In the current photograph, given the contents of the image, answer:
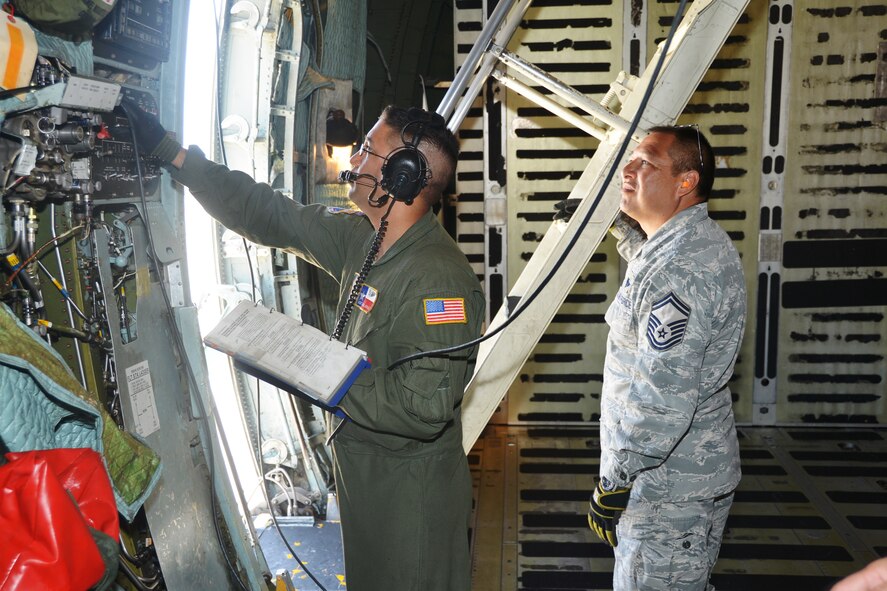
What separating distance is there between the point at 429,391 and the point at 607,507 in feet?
2.87

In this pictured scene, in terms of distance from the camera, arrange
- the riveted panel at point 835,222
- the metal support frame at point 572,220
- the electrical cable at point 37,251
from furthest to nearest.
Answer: the riveted panel at point 835,222
the metal support frame at point 572,220
the electrical cable at point 37,251

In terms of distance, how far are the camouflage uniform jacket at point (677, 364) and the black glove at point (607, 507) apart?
46mm

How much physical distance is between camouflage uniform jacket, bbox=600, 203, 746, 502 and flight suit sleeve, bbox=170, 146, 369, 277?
1.10 m

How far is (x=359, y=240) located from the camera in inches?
107

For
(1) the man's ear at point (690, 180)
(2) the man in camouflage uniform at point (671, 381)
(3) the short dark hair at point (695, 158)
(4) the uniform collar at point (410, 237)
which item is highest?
(3) the short dark hair at point (695, 158)

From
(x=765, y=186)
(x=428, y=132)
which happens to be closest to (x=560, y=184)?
(x=765, y=186)

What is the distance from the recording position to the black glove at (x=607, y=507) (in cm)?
259

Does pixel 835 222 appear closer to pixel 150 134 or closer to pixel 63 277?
pixel 150 134

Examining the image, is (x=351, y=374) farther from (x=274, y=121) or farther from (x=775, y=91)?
(x=775, y=91)

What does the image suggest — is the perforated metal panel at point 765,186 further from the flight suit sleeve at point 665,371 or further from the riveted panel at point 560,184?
the flight suit sleeve at point 665,371

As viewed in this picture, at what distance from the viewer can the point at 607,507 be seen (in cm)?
262

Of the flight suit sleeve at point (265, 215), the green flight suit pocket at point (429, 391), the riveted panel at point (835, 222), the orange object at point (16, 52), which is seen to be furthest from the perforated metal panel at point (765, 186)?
the orange object at point (16, 52)

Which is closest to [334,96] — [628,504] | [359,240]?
[359,240]

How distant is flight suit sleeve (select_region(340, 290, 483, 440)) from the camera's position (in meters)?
2.20
